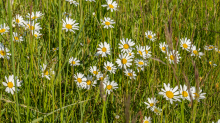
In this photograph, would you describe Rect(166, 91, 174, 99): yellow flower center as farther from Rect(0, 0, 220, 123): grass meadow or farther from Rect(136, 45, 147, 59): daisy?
Rect(136, 45, 147, 59): daisy

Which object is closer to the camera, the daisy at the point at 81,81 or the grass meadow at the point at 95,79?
the grass meadow at the point at 95,79

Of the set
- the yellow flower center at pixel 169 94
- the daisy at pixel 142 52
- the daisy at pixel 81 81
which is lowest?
the yellow flower center at pixel 169 94

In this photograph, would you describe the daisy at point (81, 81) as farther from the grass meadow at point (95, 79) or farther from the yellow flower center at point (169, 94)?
the yellow flower center at point (169, 94)

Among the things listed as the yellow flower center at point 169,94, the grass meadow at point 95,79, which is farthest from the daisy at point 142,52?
the yellow flower center at point 169,94

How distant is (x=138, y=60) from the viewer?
4.70ft

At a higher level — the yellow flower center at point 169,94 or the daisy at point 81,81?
the daisy at point 81,81

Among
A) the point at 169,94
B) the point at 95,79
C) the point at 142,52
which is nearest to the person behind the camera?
the point at 169,94

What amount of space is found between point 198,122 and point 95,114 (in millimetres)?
576

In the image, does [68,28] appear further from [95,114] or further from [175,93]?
[175,93]

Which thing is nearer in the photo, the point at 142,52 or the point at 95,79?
the point at 95,79

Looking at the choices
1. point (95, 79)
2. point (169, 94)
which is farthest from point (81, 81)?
point (169, 94)

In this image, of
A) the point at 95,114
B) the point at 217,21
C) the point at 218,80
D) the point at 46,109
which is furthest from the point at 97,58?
the point at 217,21

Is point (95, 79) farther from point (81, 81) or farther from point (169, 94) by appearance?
point (169, 94)

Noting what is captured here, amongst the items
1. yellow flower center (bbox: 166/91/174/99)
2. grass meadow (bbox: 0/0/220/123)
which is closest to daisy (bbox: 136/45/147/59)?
grass meadow (bbox: 0/0/220/123)
